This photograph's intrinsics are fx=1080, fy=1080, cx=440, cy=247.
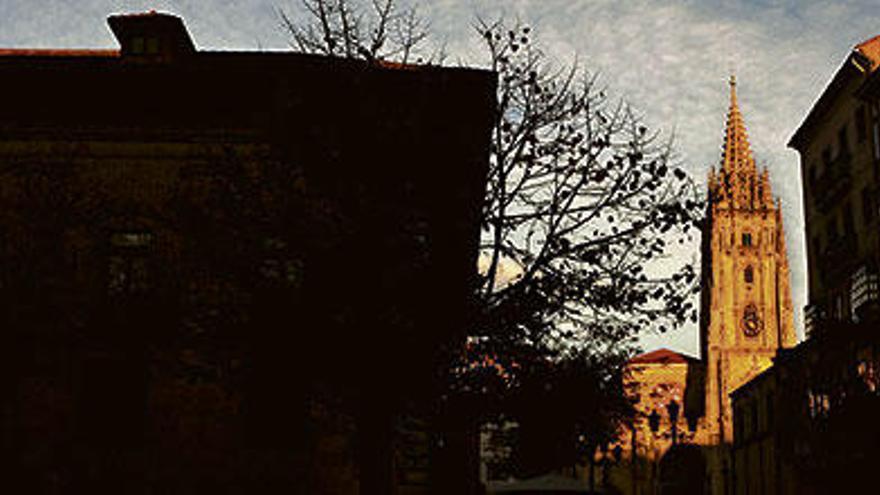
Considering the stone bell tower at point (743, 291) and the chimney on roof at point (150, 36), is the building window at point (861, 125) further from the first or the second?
the stone bell tower at point (743, 291)

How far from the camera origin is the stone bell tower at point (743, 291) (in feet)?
333

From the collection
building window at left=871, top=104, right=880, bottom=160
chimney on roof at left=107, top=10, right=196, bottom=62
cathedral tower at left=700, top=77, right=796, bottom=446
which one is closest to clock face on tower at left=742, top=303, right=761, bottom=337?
cathedral tower at left=700, top=77, right=796, bottom=446

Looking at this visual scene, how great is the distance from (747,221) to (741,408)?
4086 centimetres

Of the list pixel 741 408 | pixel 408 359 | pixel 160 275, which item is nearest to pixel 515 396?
pixel 408 359

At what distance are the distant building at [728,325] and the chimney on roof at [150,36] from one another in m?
79.6

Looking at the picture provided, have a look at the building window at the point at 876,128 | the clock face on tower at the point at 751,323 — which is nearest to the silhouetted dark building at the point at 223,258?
the building window at the point at 876,128

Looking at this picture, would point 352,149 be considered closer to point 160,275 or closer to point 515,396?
point 515,396

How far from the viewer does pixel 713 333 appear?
4055 inches

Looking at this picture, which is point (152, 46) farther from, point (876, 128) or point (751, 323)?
point (751, 323)

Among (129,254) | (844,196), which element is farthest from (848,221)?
(129,254)

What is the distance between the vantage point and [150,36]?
906 inches

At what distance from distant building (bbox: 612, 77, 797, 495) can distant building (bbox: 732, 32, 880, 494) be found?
159 feet

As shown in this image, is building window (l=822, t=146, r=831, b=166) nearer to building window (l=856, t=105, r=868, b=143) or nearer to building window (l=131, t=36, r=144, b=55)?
building window (l=856, t=105, r=868, b=143)

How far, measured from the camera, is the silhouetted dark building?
1541 cm
